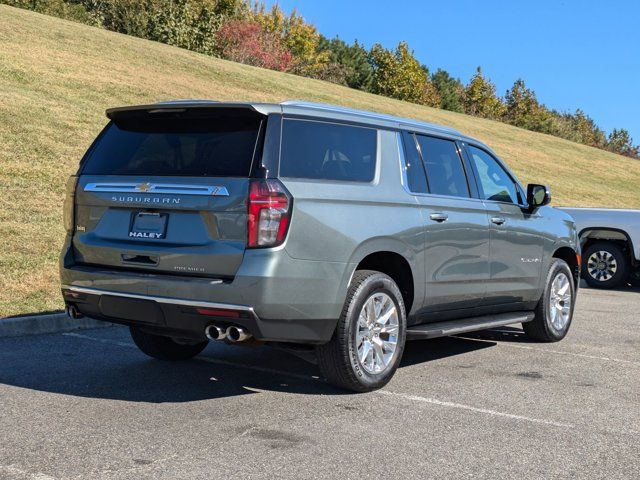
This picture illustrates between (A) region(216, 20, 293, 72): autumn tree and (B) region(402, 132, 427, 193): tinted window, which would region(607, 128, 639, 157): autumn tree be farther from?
(B) region(402, 132, 427, 193): tinted window

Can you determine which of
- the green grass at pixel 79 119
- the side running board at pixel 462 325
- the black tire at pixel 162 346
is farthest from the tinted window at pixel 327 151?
the green grass at pixel 79 119

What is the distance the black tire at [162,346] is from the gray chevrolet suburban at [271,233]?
0.01 metres

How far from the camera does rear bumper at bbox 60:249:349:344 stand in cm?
515

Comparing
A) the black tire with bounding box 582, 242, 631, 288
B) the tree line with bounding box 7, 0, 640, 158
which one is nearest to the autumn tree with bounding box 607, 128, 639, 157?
the tree line with bounding box 7, 0, 640, 158

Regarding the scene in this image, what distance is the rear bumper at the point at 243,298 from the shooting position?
515 centimetres

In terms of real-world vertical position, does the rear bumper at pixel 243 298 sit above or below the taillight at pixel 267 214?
below

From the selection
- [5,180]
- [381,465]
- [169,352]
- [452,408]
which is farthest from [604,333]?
[5,180]

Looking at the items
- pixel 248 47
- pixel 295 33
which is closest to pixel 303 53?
pixel 295 33

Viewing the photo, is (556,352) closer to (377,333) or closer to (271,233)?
(377,333)

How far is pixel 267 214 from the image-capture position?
5191 mm

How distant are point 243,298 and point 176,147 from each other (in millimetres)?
1214

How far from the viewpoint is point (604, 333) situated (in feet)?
30.4

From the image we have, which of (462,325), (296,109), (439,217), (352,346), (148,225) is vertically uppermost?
(296,109)

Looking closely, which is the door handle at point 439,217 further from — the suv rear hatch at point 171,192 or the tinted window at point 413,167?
the suv rear hatch at point 171,192
